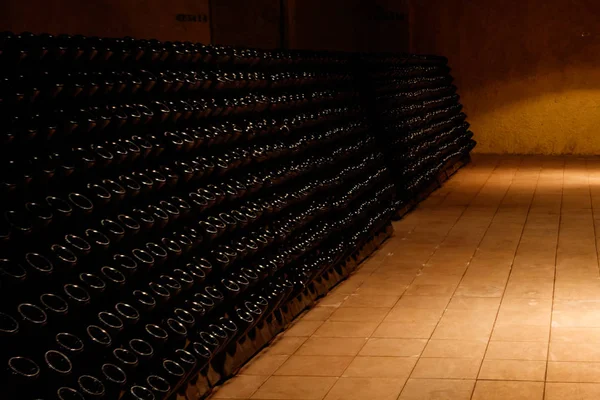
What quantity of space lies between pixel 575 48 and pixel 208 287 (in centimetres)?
1292

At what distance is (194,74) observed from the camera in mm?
5051

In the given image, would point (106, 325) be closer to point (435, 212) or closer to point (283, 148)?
point (283, 148)

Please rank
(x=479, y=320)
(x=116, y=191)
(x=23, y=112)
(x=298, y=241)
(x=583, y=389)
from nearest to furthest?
(x=23, y=112) < (x=116, y=191) < (x=583, y=389) < (x=479, y=320) < (x=298, y=241)

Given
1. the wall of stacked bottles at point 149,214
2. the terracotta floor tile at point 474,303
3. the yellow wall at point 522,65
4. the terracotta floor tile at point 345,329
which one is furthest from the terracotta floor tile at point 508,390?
the yellow wall at point 522,65

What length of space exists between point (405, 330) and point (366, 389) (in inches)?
44.5

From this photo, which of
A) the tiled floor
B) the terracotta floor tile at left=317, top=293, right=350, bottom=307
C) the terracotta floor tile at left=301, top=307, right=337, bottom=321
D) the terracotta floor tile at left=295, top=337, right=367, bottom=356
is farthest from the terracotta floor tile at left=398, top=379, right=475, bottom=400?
the terracotta floor tile at left=317, top=293, right=350, bottom=307

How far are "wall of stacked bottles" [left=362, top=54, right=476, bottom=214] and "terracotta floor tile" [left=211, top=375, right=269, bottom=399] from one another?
4.91 metres

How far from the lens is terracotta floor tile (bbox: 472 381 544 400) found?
444cm

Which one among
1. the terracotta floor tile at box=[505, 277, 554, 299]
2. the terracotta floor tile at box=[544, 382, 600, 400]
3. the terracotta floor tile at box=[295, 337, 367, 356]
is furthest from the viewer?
the terracotta floor tile at box=[505, 277, 554, 299]

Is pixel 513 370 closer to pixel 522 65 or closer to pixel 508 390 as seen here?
pixel 508 390

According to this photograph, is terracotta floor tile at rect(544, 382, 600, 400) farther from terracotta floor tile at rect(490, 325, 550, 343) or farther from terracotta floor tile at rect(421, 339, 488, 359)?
terracotta floor tile at rect(490, 325, 550, 343)

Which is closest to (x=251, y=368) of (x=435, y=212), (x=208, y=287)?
(x=208, y=287)

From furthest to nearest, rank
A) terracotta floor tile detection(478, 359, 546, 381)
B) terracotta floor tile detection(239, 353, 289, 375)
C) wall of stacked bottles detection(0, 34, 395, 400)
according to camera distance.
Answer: terracotta floor tile detection(239, 353, 289, 375) → terracotta floor tile detection(478, 359, 546, 381) → wall of stacked bottles detection(0, 34, 395, 400)

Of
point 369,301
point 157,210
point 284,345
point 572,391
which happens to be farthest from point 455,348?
point 157,210
